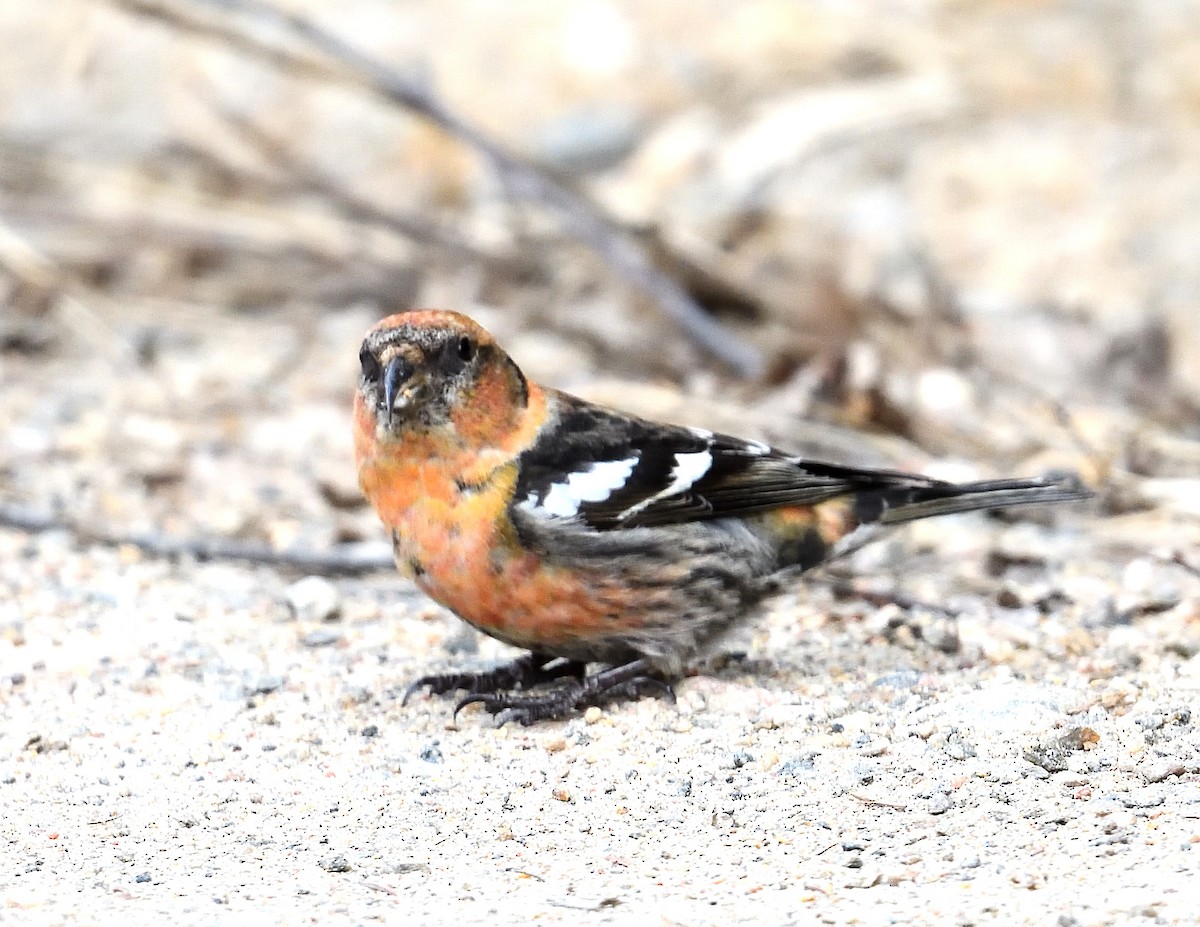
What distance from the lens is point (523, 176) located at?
722 cm

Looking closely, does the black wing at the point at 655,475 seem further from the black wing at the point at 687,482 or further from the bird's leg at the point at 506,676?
the bird's leg at the point at 506,676

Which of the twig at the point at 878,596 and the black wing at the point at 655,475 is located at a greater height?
the black wing at the point at 655,475

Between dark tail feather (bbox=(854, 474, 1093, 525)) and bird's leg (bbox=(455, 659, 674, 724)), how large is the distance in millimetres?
828

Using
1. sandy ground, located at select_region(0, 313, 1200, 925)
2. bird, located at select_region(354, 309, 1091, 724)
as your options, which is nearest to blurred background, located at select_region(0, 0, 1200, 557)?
sandy ground, located at select_region(0, 313, 1200, 925)

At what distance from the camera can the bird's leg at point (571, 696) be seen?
3951mm

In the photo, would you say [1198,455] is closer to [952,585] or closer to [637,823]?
[952,585]

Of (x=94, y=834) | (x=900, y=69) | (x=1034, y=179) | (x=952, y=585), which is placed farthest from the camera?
(x=900, y=69)

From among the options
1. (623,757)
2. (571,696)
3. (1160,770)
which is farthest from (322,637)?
(1160,770)

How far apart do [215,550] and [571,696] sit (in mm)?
1592

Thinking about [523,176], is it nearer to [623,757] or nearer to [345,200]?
[345,200]

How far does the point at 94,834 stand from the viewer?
3.24 metres

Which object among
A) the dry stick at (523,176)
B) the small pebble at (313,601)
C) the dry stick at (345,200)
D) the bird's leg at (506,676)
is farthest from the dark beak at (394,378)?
the dry stick at (345,200)

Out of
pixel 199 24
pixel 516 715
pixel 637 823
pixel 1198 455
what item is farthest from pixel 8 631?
pixel 1198 455

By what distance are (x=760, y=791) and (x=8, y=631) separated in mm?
2128
